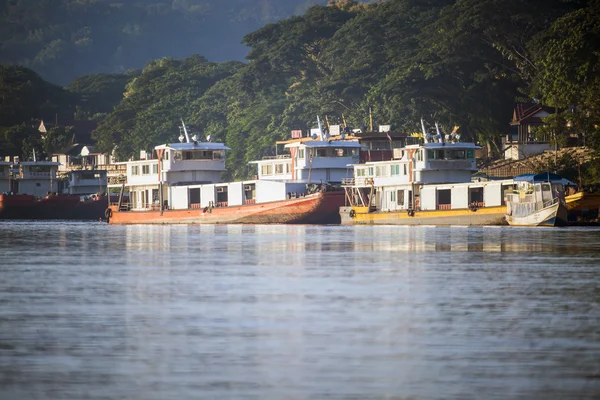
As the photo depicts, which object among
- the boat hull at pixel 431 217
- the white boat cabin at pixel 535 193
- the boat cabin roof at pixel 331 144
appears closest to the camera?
the white boat cabin at pixel 535 193

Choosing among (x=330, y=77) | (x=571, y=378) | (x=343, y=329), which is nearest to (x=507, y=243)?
(x=343, y=329)

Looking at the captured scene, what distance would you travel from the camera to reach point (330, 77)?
121500 millimetres

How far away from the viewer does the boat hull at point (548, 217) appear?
65688mm

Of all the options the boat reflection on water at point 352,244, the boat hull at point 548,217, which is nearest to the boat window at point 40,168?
the boat hull at point 548,217

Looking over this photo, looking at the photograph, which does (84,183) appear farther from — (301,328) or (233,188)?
(301,328)

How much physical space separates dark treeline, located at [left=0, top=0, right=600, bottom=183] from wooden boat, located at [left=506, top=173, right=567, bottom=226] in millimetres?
8303

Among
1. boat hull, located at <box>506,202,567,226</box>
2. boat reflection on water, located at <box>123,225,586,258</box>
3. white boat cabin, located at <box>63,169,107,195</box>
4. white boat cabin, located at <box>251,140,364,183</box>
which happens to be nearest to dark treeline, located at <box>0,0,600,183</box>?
boat hull, located at <box>506,202,567,226</box>

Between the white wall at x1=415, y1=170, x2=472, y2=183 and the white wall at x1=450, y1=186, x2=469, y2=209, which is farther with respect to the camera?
the white wall at x1=415, y1=170, x2=472, y2=183

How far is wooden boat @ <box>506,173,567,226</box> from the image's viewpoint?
6588cm

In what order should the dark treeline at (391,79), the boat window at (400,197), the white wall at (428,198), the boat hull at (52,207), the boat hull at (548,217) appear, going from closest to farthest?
the boat hull at (548,217) < the white wall at (428,198) < the boat window at (400,197) < the dark treeline at (391,79) < the boat hull at (52,207)

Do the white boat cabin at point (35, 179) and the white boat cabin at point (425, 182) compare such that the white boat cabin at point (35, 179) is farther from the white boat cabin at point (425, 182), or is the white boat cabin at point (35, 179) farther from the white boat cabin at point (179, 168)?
the white boat cabin at point (425, 182)

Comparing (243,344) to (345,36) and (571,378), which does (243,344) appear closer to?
(571,378)

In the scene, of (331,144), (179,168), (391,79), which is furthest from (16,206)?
(331,144)

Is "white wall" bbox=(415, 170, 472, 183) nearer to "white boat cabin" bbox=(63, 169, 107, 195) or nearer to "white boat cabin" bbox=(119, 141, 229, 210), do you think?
"white boat cabin" bbox=(119, 141, 229, 210)
